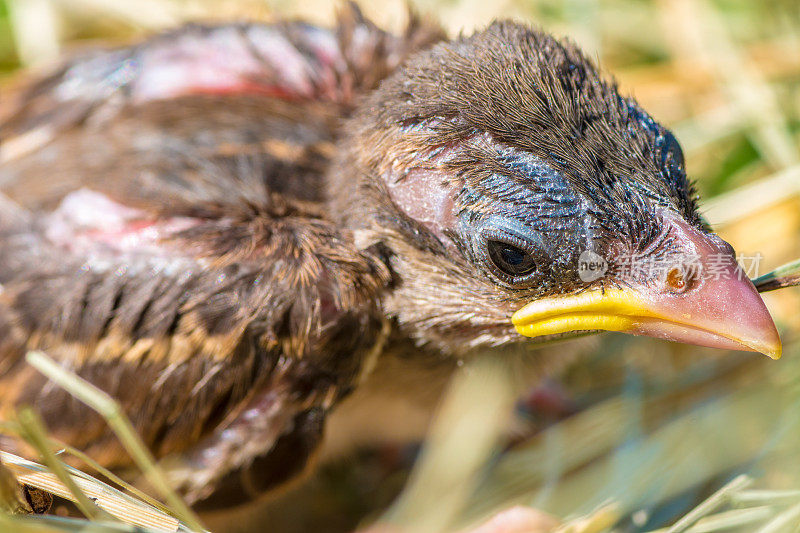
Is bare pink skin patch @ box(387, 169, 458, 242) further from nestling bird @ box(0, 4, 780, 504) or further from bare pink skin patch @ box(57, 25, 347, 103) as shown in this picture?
bare pink skin patch @ box(57, 25, 347, 103)

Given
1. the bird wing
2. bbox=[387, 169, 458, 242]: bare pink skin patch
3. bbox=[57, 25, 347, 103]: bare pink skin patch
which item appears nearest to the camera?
bbox=[387, 169, 458, 242]: bare pink skin patch

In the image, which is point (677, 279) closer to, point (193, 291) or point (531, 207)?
point (531, 207)

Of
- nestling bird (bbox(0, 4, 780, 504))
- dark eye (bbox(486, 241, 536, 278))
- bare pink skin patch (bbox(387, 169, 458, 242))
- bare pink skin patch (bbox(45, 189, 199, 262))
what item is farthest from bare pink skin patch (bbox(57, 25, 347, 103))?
dark eye (bbox(486, 241, 536, 278))

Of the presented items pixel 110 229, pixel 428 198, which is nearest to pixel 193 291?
pixel 110 229

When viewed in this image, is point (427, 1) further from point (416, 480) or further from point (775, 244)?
point (416, 480)

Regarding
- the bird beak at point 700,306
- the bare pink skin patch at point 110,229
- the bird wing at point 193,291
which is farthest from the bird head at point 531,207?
the bare pink skin patch at point 110,229

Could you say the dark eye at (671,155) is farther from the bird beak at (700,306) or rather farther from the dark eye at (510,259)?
the dark eye at (510,259)

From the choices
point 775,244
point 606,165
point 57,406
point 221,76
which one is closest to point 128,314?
point 57,406
